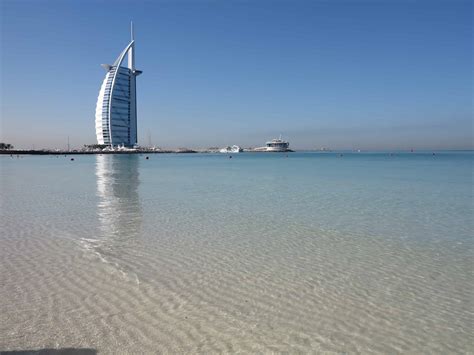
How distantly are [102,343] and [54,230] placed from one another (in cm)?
867

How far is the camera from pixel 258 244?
10.5 m

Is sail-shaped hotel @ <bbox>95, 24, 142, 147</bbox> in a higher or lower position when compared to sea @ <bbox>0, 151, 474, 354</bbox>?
higher

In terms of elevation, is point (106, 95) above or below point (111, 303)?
above

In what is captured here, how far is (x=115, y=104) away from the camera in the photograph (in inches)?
7475

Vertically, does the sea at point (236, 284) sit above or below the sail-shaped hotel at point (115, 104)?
below

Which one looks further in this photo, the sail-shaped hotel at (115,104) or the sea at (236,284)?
the sail-shaped hotel at (115,104)

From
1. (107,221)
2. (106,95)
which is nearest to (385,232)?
(107,221)

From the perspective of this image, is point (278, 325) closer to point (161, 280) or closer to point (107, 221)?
point (161, 280)

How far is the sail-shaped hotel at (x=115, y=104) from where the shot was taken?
618ft

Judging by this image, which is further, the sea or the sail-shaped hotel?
the sail-shaped hotel

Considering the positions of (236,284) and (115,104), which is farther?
(115,104)

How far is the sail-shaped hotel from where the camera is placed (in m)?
188

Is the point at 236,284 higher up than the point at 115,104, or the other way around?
the point at 115,104

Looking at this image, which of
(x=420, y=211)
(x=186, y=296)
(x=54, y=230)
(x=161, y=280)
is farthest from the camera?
(x=420, y=211)
